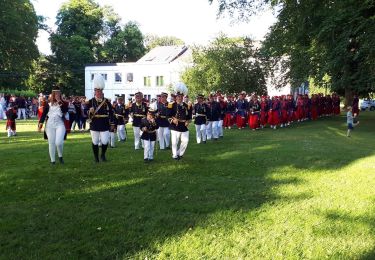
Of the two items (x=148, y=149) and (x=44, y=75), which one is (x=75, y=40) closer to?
(x=44, y=75)

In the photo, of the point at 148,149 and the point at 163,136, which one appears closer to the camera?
the point at 148,149

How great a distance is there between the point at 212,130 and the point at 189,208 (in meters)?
12.5

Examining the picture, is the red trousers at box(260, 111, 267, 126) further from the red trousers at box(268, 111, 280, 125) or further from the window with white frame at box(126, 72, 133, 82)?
the window with white frame at box(126, 72, 133, 82)

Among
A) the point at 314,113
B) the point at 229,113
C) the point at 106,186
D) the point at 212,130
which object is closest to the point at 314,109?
the point at 314,113

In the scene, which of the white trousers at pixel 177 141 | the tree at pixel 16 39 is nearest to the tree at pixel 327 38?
the white trousers at pixel 177 141

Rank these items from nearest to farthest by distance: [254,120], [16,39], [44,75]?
[254,120] < [16,39] < [44,75]

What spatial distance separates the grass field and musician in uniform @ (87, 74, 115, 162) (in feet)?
2.35

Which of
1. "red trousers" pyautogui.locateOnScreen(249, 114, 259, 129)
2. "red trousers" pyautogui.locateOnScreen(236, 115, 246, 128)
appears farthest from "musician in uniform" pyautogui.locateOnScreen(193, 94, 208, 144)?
"red trousers" pyautogui.locateOnScreen(236, 115, 246, 128)

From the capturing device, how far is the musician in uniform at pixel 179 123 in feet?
42.1

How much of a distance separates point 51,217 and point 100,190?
181cm

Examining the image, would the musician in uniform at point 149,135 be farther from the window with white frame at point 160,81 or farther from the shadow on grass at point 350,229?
the window with white frame at point 160,81

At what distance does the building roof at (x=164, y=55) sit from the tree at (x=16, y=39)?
1941 centimetres

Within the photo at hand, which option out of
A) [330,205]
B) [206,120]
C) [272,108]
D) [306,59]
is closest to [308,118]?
[306,59]

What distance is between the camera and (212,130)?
19.9m
